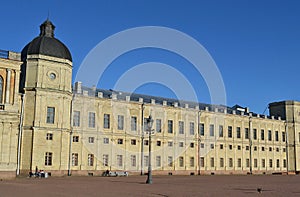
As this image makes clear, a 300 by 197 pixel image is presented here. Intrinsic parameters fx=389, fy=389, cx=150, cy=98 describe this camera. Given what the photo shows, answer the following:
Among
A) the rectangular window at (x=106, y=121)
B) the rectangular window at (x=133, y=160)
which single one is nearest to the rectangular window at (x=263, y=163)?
the rectangular window at (x=133, y=160)

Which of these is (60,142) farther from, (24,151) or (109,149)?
(109,149)

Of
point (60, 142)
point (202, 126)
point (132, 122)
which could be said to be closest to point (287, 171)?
point (202, 126)

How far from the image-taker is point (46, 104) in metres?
47.0

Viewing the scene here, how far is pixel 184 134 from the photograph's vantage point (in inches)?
2474

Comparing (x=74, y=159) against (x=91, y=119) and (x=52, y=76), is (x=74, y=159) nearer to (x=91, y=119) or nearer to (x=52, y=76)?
(x=91, y=119)

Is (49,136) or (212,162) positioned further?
→ (212,162)

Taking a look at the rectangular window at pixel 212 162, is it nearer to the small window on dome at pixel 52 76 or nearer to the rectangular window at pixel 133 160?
the rectangular window at pixel 133 160

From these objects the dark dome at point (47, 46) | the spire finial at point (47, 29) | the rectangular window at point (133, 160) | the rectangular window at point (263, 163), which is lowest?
the rectangular window at point (263, 163)

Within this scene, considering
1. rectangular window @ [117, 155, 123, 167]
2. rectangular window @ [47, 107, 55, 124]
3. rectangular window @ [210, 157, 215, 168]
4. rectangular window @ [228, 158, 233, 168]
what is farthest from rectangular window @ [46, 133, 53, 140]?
rectangular window @ [228, 158, 233, 168]

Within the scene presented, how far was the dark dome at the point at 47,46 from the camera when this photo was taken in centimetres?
4744

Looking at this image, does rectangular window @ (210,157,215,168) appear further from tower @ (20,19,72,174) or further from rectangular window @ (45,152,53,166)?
rectangular window @ (45,152,53,166)

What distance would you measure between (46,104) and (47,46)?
23.5ft

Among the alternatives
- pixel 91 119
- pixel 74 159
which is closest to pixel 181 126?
pixel 91 119

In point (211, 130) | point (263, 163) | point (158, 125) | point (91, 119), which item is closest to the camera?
point (91, 119)
